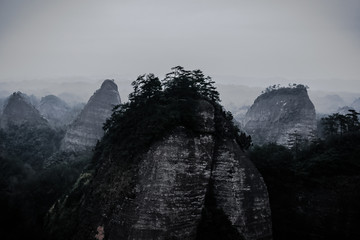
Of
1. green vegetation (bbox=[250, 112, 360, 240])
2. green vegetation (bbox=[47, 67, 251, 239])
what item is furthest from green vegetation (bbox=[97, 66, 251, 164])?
green vegetation (bbox=[250, 112, 360, 240])

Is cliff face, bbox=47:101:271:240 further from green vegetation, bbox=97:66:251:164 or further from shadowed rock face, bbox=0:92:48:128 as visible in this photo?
shadowed rock face, bbox=0:92:48:128

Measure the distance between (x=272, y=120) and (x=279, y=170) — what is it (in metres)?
42.4

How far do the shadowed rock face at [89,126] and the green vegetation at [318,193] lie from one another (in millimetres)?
43709

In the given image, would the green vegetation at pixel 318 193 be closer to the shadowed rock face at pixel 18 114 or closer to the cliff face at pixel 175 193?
the cliff face at pixel 175 193

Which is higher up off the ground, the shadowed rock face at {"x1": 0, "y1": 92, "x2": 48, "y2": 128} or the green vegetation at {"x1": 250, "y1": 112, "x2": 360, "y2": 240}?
the shadowed rock face at {"x1": 0, "y1": 92, "x2": 48, "y2": 128}

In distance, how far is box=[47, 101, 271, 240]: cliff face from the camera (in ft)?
61.3

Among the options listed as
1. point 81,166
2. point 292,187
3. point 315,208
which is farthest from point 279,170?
point 81,166

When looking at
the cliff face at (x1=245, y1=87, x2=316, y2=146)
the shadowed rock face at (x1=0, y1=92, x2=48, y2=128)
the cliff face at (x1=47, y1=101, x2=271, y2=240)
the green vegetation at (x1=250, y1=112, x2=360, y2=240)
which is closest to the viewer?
the cliff face at (x1=47, y1=101, x2=271, y2=240)

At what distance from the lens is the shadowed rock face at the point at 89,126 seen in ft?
200

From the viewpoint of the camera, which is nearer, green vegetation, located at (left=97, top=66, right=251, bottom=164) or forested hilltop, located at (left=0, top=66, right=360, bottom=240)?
forested hilltop, located at (left=0, top=66, right=360, bottom=240)

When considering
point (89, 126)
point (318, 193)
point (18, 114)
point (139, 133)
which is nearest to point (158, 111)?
point (139, 133)

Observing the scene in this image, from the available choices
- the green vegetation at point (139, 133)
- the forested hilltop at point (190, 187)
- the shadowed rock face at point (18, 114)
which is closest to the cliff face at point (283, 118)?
the forested hilltop at point (190, 187)

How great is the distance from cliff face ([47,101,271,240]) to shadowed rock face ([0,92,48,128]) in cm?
5616

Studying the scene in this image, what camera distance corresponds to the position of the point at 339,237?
2350cm
